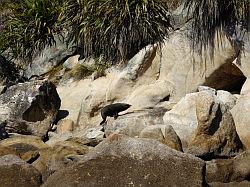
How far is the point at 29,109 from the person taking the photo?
12.3m

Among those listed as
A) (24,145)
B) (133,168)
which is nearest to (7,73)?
(24,145)

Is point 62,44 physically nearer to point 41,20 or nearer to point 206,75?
point 41,20

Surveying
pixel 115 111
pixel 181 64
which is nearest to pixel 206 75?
pixel 181 64

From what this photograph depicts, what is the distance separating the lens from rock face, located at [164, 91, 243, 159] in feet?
30.8

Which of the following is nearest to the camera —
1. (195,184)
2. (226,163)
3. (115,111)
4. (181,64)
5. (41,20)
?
(195,184)

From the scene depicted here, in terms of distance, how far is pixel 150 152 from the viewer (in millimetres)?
8070

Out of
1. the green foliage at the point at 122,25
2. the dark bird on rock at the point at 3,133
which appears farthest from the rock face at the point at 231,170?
the green foliage at the point at 122,25

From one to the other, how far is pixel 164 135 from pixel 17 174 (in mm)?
2442

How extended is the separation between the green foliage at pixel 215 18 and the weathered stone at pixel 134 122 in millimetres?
2127

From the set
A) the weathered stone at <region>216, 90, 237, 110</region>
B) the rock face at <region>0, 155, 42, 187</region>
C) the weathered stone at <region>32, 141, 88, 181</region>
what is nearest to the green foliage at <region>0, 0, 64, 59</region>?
the weathered stone at <region>216, 90, 237, 110</region>

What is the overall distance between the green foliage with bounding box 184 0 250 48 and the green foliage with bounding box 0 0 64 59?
13.3 feet

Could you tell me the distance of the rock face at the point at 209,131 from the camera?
938 centimetres

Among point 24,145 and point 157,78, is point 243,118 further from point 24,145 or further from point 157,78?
point 24,145

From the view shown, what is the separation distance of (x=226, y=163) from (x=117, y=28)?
5147 millimetres
